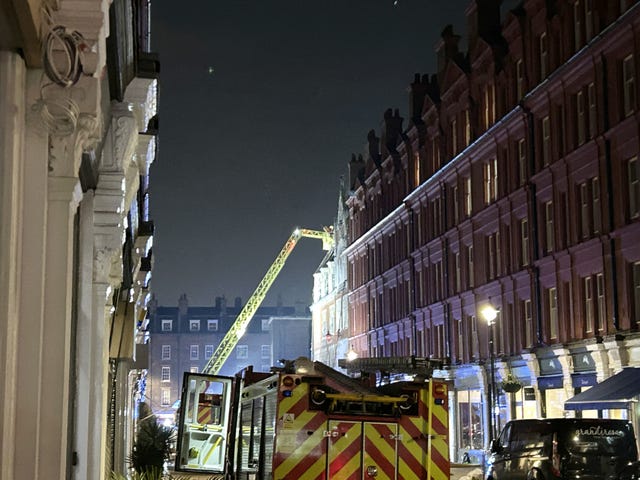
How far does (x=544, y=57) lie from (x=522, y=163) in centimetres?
445

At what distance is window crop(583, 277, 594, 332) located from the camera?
37.5 meters

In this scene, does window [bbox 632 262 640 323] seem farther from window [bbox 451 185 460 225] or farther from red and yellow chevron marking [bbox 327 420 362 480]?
red and yellow chevron marking [bbox 327 420 362 480]

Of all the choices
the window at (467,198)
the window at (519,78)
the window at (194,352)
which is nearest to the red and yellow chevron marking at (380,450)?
the window at (519,78)

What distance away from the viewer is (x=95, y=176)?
13.6m

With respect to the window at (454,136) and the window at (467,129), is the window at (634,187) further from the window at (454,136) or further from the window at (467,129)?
the window at (454,136)

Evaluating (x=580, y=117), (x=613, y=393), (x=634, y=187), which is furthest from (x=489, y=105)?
(x=613, y=393)

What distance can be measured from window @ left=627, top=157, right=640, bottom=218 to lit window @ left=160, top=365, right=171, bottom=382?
10257 centimetres

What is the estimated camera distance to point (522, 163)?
44156mm

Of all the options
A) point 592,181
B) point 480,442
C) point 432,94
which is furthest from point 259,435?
point 432,94

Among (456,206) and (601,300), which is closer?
(601,300)

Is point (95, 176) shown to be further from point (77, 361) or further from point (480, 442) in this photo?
point (480, 442)

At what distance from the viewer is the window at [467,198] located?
5116cm

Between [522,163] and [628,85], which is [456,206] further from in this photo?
[628,85]

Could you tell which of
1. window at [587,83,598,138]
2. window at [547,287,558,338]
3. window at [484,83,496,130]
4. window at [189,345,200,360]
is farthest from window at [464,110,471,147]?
window at [189,345,200,360]
